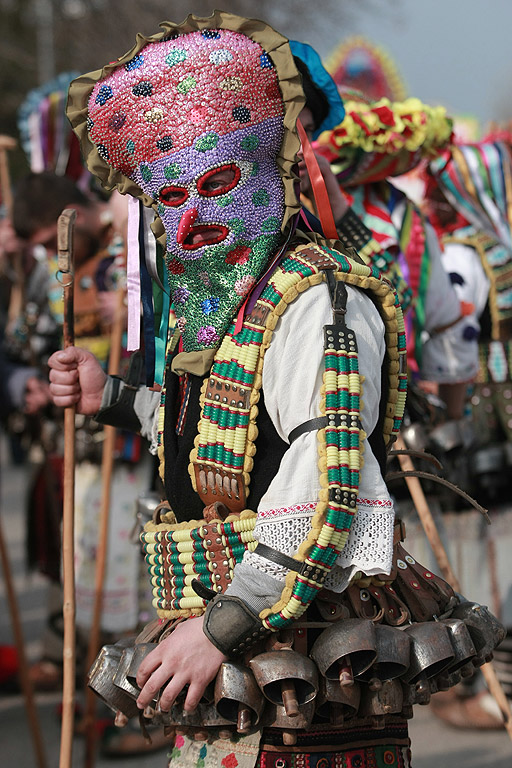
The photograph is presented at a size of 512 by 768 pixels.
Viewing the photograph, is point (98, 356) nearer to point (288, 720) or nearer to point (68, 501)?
point (68, 501)

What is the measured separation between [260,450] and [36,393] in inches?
105

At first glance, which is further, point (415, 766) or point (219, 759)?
point (415, 766)

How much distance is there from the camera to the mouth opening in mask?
6.57 feet

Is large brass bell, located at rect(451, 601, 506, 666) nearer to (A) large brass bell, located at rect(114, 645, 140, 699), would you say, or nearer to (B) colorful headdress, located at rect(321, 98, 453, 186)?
(A) large brass bell, located at rect(114, 645, 140, 699)

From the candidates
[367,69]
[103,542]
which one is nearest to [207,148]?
[103,542]

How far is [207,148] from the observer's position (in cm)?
195

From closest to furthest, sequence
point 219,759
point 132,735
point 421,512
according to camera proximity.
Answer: point 219,759
point 421,512
point 132,735

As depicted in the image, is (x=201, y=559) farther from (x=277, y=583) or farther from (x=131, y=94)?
(x=131, y=94)

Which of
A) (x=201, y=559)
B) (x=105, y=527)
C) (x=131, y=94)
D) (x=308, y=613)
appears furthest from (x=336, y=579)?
(x=105, y=527)

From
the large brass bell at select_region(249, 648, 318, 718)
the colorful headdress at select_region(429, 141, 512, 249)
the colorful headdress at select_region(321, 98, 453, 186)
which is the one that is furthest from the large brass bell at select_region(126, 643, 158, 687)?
the colorful headdress at select_region(429, 141, 512, 249)

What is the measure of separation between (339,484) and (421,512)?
1.28 metres

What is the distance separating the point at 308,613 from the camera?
196 cm

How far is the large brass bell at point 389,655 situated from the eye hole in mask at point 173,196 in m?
0.90

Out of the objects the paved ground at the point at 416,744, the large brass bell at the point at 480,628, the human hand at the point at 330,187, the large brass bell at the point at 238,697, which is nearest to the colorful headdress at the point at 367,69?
the paved ground at the point at 416,744
